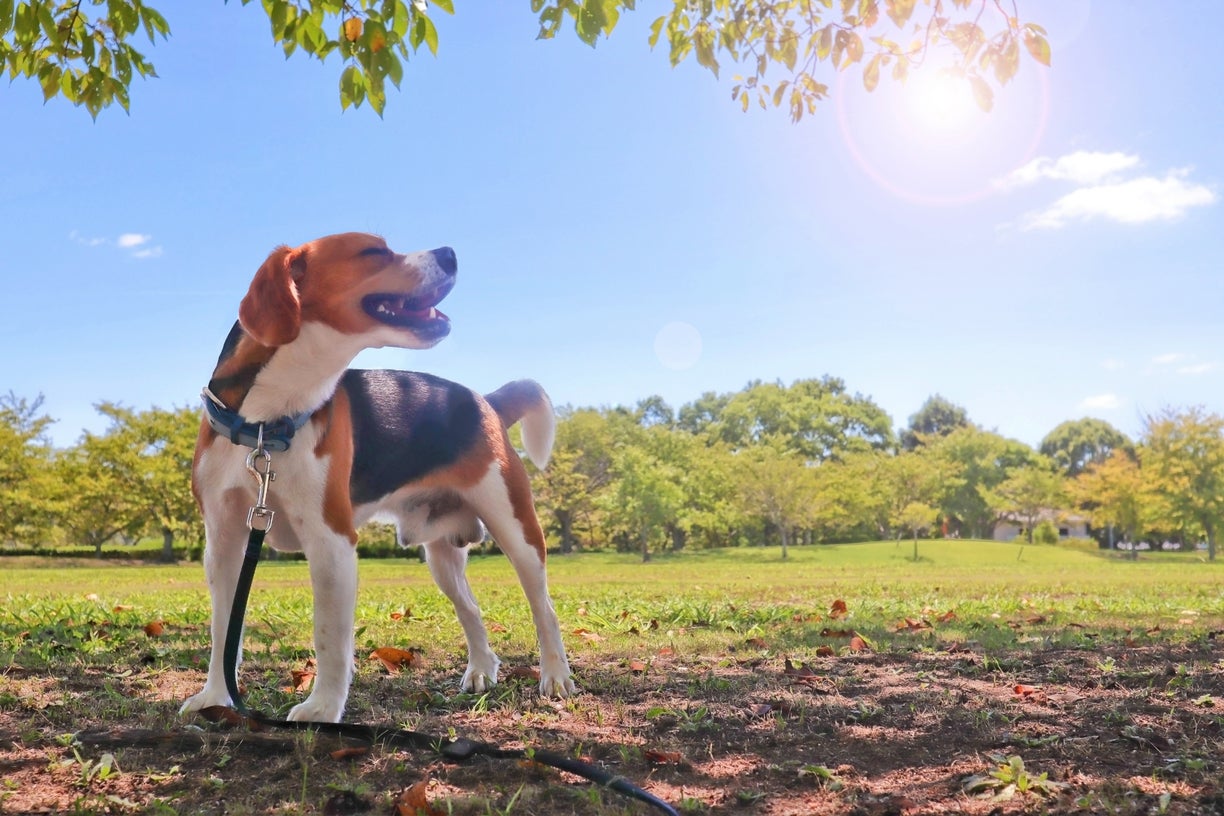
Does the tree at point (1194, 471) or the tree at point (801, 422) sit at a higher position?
the tree at point (801, 422)

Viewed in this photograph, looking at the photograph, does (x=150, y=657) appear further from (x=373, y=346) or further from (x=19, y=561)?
(x=19, y=561)

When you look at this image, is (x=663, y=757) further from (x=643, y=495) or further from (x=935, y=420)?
(x=935, y=420)

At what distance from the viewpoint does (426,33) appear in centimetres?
453

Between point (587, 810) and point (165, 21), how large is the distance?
16.7 ft

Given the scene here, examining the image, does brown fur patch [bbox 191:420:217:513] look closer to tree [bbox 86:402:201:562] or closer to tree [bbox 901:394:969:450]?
tree [bbox 86:402:201:562]

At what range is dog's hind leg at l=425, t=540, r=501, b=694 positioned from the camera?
4.18 metres

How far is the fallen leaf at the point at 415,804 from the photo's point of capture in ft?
7.83

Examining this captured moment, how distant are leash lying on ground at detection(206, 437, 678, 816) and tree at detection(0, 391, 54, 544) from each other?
33172 mm

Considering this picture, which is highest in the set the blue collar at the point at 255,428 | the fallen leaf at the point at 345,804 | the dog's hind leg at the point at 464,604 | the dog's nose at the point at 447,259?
the dog's nose at the point at 447,259

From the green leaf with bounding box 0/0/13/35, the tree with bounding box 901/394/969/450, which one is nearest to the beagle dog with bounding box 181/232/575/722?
the green leaf with bounding box 0/0/13/35

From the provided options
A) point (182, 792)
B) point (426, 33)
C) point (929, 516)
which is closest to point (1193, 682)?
point (182, 792)

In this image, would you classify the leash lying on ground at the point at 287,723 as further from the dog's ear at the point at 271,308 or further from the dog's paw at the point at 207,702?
the dog's ear at the point at 271,308

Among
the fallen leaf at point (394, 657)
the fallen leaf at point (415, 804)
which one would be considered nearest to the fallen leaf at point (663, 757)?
the fallen leaf at point (415, 804)

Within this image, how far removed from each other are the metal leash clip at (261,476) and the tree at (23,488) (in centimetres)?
3341
